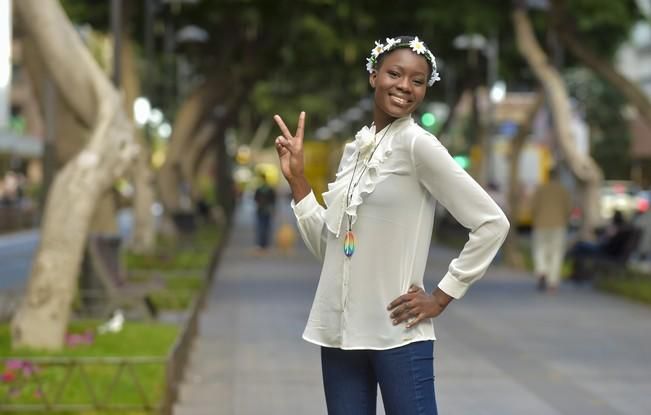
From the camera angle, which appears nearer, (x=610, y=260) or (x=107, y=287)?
(x=107, y=287)

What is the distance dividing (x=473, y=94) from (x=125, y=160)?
34.2m

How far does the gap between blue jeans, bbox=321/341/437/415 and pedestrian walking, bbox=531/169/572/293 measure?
59.9ft

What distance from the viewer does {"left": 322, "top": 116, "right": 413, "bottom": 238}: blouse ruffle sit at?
479cm

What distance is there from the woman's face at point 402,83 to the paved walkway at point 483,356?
18.9 ft

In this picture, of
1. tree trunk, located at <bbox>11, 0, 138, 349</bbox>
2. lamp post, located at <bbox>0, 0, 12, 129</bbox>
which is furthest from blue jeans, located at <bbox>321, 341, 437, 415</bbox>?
tree trunk, located at <bbox>11, 0, 138, 349</bbox>

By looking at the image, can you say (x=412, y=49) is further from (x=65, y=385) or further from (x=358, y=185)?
(x=65, y=385)

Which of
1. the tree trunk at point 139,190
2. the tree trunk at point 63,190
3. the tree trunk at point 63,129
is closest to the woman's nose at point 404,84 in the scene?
the tree trunk at point 63,190

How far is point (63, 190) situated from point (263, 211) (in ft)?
79.3

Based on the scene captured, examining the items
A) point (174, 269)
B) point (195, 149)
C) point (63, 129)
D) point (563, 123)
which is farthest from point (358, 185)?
point (195, 149)

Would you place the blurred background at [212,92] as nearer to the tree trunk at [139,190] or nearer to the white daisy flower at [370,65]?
the tree trunk at [139,190]

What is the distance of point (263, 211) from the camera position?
36312mm

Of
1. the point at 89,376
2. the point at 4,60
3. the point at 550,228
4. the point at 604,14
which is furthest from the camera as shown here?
the point at 604,14

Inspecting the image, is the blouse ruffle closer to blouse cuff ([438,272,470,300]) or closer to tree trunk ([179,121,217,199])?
blouse cuff ([438,272,470,300])

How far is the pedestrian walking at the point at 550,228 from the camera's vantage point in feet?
75.3
